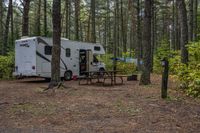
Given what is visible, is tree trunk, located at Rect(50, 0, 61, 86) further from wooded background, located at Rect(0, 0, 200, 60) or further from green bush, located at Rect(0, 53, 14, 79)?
green bush, located at Rect(0, 53, 14, 79)

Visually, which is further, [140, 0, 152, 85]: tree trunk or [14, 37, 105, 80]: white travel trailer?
[14, 37, 105, 80]: white travel trailer

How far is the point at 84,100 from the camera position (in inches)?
402

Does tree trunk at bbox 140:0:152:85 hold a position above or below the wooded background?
below

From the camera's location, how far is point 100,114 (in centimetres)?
789

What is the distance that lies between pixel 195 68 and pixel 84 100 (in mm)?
4718

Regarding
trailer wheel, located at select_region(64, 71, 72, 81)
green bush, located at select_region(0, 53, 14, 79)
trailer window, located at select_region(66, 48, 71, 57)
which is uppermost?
trailer window, located at select_region(66, 48, 71, 57)

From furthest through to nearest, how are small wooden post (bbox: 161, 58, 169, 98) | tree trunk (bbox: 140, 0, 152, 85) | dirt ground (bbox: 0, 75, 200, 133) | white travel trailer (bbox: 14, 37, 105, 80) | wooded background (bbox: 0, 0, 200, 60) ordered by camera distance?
wooded background (bbox: 0, 0, 200, 60), white travel trailer (bbox: 14, 37, 105, 80), tree trunk (bbox: 140, 0, 152, 85), small wooden post (bbox: 161, 58, 169, 98), dirt ground (bbox: 0, 75, 200, 133)

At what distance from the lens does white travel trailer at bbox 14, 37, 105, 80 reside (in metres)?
18.1

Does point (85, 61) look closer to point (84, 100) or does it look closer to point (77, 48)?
point (77, 48)

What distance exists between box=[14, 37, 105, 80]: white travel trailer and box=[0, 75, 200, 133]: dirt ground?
7345 mm

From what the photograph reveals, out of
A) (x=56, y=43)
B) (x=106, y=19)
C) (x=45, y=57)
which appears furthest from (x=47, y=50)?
(x=106, y=19)

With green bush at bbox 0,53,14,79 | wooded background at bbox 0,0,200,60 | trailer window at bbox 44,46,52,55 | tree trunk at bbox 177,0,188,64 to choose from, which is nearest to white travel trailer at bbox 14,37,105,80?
trailer window at bbox 44,46,52,55

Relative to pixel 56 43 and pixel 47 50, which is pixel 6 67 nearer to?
pixel 47 50

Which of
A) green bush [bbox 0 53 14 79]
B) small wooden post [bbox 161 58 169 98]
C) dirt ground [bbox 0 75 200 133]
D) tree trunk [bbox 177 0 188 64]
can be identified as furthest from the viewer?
green bush [bbox 0 53 14 79]
